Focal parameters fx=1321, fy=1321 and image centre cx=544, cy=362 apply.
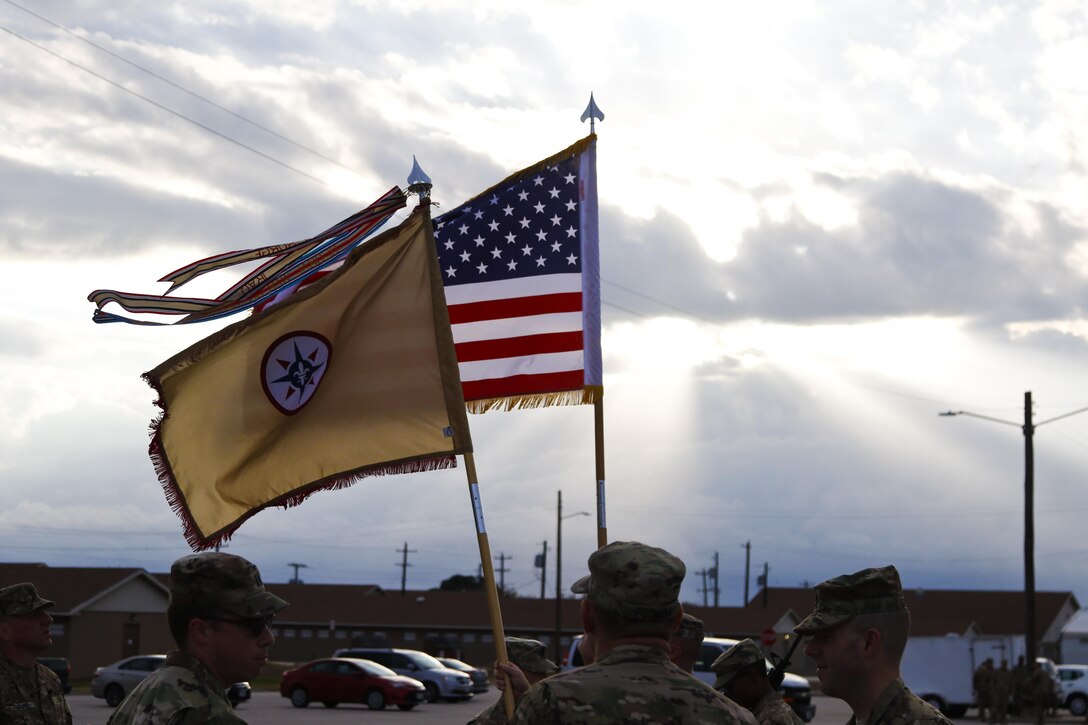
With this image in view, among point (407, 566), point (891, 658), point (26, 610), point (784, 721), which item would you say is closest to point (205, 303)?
point (26, 610)

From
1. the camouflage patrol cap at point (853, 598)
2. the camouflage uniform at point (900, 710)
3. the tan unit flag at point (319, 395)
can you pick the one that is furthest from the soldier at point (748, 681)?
the camouflage uniform at point (900, 710)

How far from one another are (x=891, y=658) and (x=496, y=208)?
530 cm

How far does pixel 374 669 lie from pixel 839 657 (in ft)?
112

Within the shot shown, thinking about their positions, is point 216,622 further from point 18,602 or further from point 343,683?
point 343,683

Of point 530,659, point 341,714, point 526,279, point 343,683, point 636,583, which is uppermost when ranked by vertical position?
point 526,279

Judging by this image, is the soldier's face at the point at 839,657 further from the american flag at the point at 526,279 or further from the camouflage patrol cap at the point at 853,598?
the american flag at the point at 526,279

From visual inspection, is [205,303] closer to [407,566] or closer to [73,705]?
[73,705]

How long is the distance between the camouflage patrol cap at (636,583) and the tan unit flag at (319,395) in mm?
3876

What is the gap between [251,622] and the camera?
384 centimetres

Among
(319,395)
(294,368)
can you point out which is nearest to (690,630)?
(319,395)

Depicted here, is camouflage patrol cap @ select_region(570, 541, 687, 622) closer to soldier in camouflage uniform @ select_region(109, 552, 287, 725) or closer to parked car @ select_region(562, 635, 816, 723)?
soldier in camouflage uniform @ select_region(109, 552, 287, 725)

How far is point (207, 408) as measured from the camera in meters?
7.42

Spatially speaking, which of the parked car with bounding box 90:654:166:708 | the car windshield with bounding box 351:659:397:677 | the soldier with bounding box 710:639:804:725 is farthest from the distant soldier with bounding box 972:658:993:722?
the soldier with bounding box 710:639:804:725

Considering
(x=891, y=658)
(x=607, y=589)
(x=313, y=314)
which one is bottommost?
(x=891, y=658)
